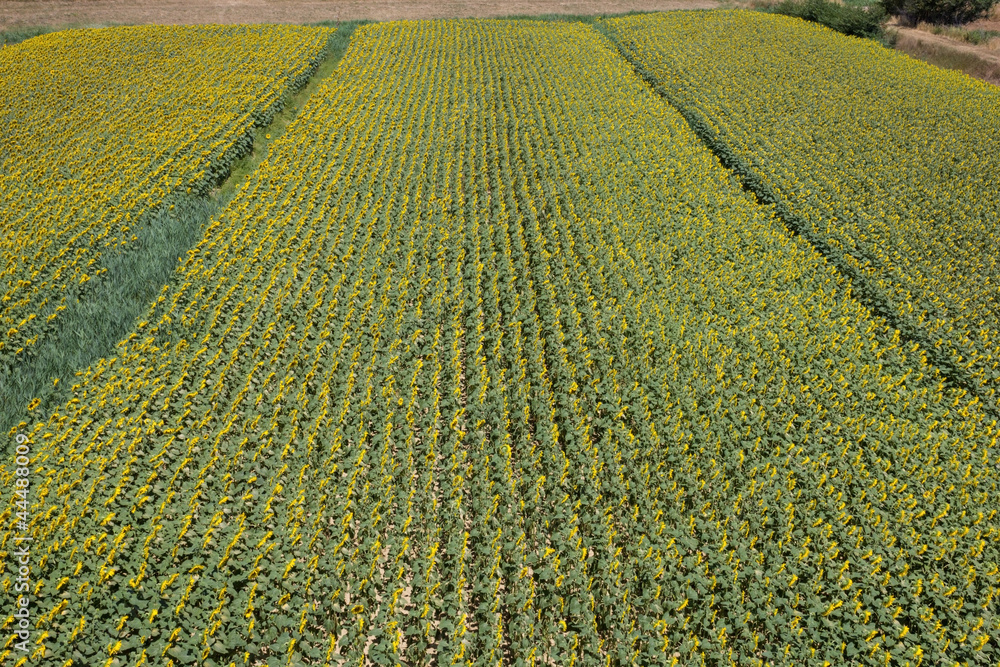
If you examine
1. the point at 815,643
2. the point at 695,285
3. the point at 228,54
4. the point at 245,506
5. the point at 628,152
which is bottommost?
the point at 815,643

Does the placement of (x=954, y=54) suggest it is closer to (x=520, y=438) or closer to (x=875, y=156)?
(x=875, y=156)

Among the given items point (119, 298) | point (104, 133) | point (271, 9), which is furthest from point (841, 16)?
point (119, 298)

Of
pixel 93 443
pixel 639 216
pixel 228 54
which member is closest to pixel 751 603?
pixel 93 443

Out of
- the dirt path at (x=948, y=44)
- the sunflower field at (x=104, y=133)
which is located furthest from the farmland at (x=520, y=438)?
the dirt path at (x=948, y=44)

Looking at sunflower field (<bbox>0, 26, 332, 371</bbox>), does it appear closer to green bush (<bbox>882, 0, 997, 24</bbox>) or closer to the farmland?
the farmland

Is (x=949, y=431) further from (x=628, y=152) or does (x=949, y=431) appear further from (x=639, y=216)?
(x=628, y=152)

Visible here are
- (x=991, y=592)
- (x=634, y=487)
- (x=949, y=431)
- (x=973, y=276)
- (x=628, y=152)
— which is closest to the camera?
(x=991, y=592)
